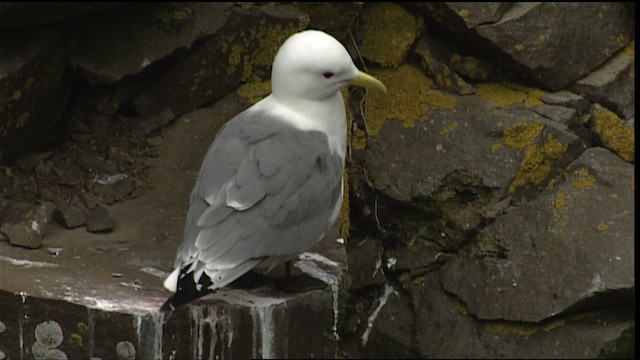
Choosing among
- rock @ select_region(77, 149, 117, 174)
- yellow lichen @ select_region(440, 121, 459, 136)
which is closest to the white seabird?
rock @ select_region(77, 149, 117, 174)

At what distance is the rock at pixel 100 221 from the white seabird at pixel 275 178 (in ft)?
1.51

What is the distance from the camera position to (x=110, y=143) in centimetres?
434

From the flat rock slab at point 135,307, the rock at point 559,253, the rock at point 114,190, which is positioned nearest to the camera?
the flat rock slab at point 135,307

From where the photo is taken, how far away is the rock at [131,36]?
4203 mm

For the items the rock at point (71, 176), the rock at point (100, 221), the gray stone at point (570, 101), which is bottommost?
the rock at point (100, 221)

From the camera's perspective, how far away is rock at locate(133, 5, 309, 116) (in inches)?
175

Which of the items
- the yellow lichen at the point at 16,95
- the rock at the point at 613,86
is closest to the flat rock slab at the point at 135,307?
the yellow lichen at the point at 16,95

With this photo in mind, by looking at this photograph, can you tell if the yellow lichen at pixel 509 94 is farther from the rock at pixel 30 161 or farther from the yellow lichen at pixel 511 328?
the rock at pixel 30 161

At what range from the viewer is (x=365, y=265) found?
15.3 feet

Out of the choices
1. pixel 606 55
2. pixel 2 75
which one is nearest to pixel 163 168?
pixel 2 75

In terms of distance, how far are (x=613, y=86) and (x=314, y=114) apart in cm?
162

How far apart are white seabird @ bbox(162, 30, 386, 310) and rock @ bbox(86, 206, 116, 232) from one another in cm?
46

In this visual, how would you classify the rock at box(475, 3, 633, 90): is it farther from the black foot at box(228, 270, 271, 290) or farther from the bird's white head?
the black foot at box(228, 270, 271, 290)

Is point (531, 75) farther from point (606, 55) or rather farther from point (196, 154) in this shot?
point (196, 154)
